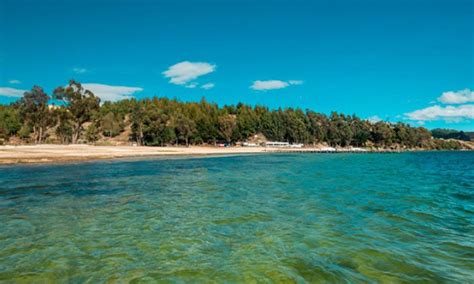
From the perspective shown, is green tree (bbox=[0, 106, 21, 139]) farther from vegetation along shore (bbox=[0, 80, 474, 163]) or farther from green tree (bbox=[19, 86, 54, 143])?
green tree (bbox=[19, 86, 54, 143])

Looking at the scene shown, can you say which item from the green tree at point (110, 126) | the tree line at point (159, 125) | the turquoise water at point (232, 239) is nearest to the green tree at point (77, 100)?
the tree line at point (159, 125)

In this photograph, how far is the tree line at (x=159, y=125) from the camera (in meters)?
89.2

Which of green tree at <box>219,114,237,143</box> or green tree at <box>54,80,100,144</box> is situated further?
green tree at <box>219,114,237,143</box>

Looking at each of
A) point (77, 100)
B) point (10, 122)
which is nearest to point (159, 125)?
point (77, 100)

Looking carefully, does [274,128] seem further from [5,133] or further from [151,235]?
[151,235]

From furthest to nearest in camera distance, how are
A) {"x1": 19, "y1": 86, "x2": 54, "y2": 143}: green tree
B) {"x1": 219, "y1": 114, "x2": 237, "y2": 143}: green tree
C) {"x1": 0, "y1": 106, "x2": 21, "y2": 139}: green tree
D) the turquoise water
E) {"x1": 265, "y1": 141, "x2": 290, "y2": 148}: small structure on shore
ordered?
{"x1": 265, "y1": 141, "x2": 290, "y2": 148}: small structure on shore < {"x1": 219, "y1": 114, "x2": 237, "y2": 143}: green tree < {"x1": 0, "y1": 106, "x2": 21, "y2": 139}: green tree < {"x1": 19, "y1": 86, "x2": 54, "y2": 143}: green tree < the turquoise water

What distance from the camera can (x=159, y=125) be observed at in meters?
119

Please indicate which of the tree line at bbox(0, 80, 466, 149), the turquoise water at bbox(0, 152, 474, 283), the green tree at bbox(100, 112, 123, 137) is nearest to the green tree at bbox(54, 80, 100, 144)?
the tree line at bbox(0, 80, 466, 149)

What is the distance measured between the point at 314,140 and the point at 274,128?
2819 cm

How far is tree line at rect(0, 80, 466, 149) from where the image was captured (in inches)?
3514

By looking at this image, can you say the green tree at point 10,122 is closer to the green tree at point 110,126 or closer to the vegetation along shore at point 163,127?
the vegetation along shore at point 163,127

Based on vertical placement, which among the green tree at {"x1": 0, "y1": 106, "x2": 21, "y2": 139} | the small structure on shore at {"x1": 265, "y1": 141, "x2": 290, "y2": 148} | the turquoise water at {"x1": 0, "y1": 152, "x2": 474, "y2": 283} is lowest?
the turquoise water at {"x1": 0, "y1": 152, "x2": 474, "y2": 283}

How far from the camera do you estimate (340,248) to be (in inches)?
329

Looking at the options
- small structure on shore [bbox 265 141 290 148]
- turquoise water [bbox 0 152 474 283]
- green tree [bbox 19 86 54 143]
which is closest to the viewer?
turquoise water [bbox 0 152 474 283]
